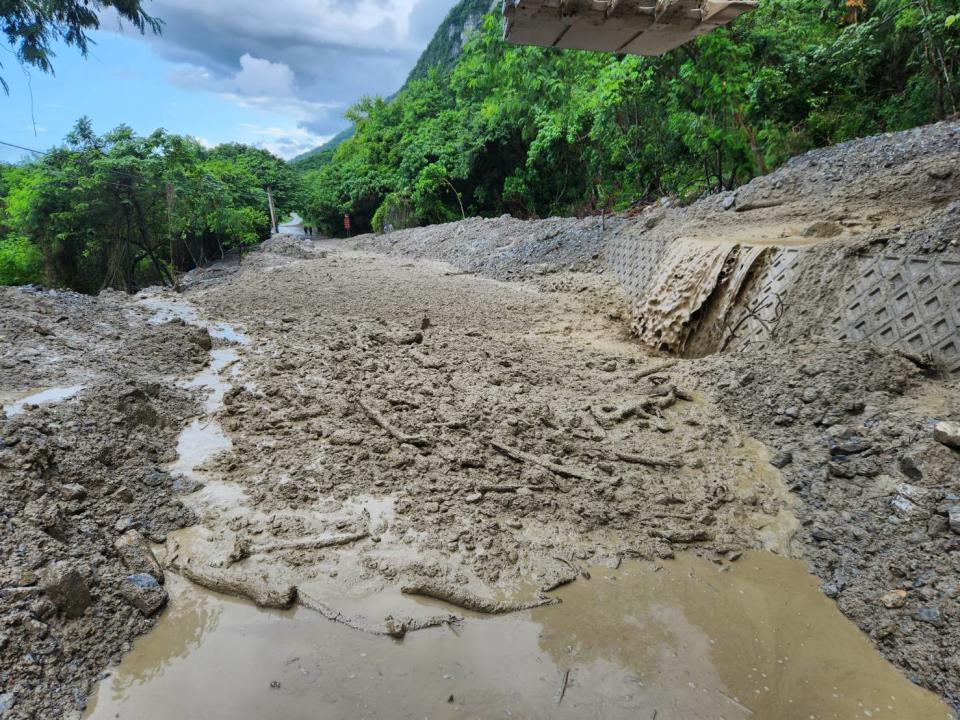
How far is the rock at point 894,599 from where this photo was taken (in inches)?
88.4

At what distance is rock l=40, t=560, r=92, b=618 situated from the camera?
81.6 inches

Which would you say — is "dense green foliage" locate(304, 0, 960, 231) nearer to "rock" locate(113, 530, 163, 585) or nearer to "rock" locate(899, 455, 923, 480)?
"rock" locate(899, 455, 923, 480)

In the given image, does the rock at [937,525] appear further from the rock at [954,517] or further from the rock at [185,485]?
the rock at [185,485]

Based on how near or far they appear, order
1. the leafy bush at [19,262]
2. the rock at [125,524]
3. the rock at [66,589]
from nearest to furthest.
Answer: the rock at [66,589] < the rock at [125,524] < the leafy bush at [19,262]

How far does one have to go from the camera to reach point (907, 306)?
3.74m

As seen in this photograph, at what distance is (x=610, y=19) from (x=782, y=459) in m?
3.22

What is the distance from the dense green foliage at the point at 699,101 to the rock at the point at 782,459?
19.0 ft

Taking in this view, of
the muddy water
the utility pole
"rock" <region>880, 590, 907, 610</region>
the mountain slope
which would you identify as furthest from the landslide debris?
the mountain slope

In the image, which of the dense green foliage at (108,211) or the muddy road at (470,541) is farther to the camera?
the dense green foliage at (108,211)

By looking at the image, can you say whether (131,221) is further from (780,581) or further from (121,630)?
(780,581)

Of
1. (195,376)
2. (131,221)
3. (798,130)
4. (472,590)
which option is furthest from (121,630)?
(131,221)

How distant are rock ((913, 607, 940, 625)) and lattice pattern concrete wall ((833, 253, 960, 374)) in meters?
1.96

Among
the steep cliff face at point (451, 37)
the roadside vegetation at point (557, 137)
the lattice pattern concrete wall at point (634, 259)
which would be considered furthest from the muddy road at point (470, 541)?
the steep cliff face at point (451, 37)

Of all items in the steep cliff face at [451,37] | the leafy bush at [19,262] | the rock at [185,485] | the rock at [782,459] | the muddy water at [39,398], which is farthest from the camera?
the steep cliff face at [451,37]
